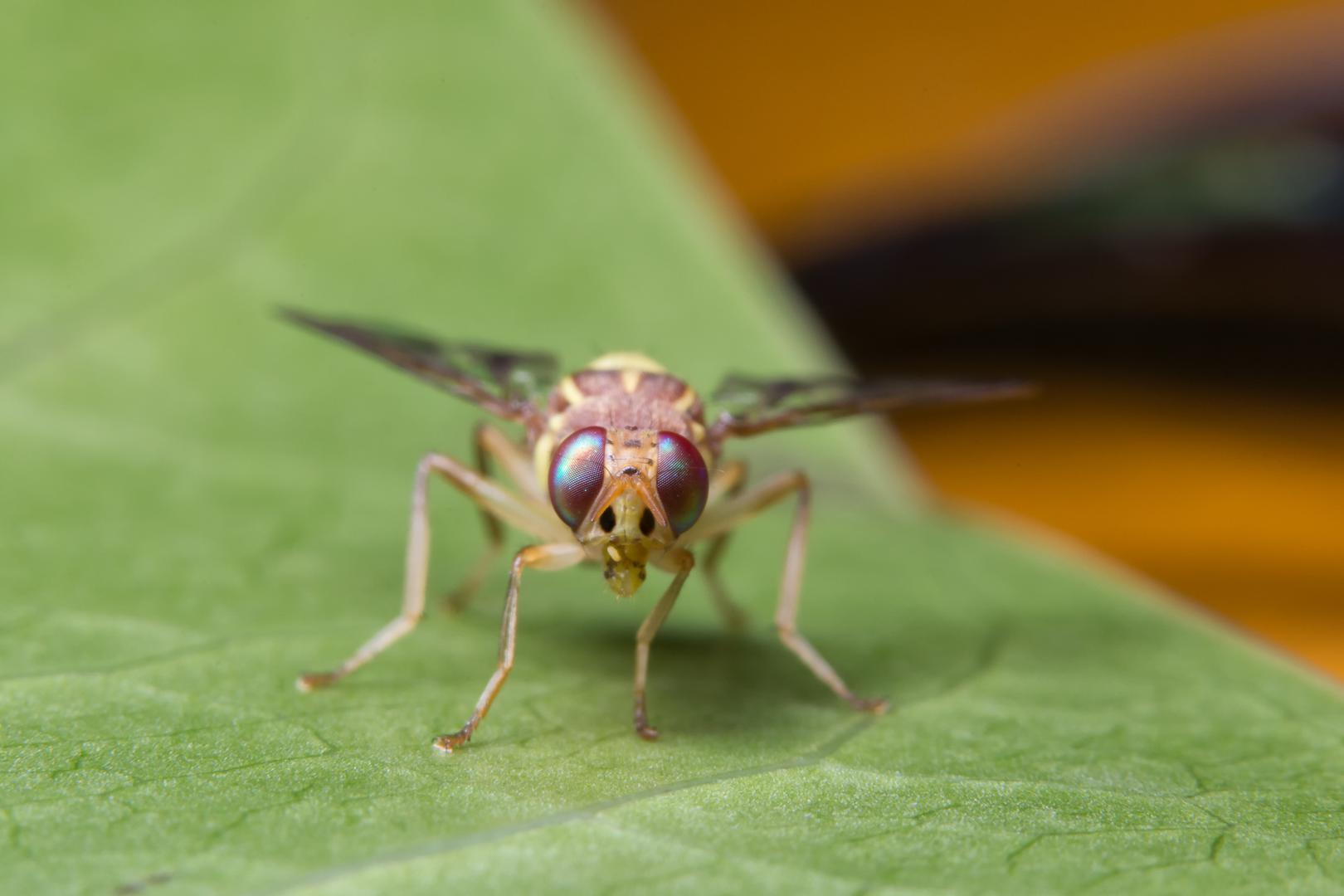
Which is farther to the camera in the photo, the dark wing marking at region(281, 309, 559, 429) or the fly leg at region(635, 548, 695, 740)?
the dark wing marking at region(281, 309, 559, 429)

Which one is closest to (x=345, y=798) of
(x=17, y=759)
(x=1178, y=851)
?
(x=17, y=759)

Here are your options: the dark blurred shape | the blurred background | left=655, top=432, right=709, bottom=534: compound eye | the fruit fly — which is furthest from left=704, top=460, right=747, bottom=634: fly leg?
the dark blurred shape

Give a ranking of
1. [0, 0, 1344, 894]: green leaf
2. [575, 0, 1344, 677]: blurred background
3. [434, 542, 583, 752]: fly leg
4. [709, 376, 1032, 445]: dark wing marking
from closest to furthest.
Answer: [0, 0, 1344, 894]: green leaf, [434, 542, 583, 752]: fly leg, [709, 376, 1032, 445]: dark wing marking, [575, 0, 1344, 677]: blurred background

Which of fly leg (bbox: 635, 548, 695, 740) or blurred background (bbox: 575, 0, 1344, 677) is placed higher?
blurred background (bbox: 575, 0, 1344, 677)

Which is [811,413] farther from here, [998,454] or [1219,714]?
[998,454]

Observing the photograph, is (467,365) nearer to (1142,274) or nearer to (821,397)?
(821,397)

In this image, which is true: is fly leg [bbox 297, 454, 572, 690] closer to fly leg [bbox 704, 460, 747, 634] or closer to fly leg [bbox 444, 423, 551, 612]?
fly leg [bbox 444, 423, 551, 612]
